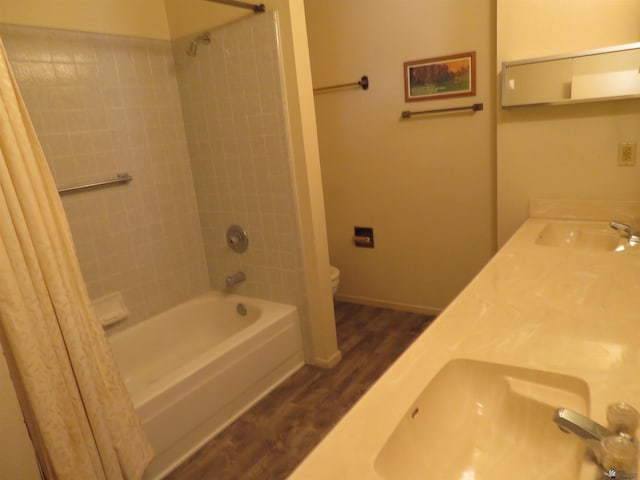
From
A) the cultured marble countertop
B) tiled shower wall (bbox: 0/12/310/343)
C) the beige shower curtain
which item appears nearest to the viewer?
the cultured marble countertop

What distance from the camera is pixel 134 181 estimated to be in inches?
98.6

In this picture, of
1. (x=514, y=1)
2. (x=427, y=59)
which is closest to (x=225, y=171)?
(x=427, y=59)

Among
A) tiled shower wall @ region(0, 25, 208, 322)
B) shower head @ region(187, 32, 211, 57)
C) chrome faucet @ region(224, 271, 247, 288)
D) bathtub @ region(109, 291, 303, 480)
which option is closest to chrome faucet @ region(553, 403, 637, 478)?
bathtub @ region(109, 291, 303, 480)

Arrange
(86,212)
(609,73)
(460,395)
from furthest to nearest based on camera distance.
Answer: (86,212), (609,73), (460,395)

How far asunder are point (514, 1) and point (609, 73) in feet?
1.88

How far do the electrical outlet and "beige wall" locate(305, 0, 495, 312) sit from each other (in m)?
0.66

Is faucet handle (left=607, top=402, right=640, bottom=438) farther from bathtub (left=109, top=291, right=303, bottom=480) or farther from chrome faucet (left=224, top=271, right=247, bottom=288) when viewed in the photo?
chrome faucet (left=224, top=271, right=247, bottom=288)

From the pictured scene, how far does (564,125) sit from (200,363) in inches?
81.7

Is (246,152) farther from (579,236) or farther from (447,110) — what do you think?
(579,236)

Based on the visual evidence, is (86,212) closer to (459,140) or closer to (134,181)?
(134,181)

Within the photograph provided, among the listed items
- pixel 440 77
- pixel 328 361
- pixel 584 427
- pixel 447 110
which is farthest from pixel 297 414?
pixel 440 77

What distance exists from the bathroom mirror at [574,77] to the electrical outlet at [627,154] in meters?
0.23

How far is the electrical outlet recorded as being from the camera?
202 centimetres

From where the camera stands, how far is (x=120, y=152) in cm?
242
